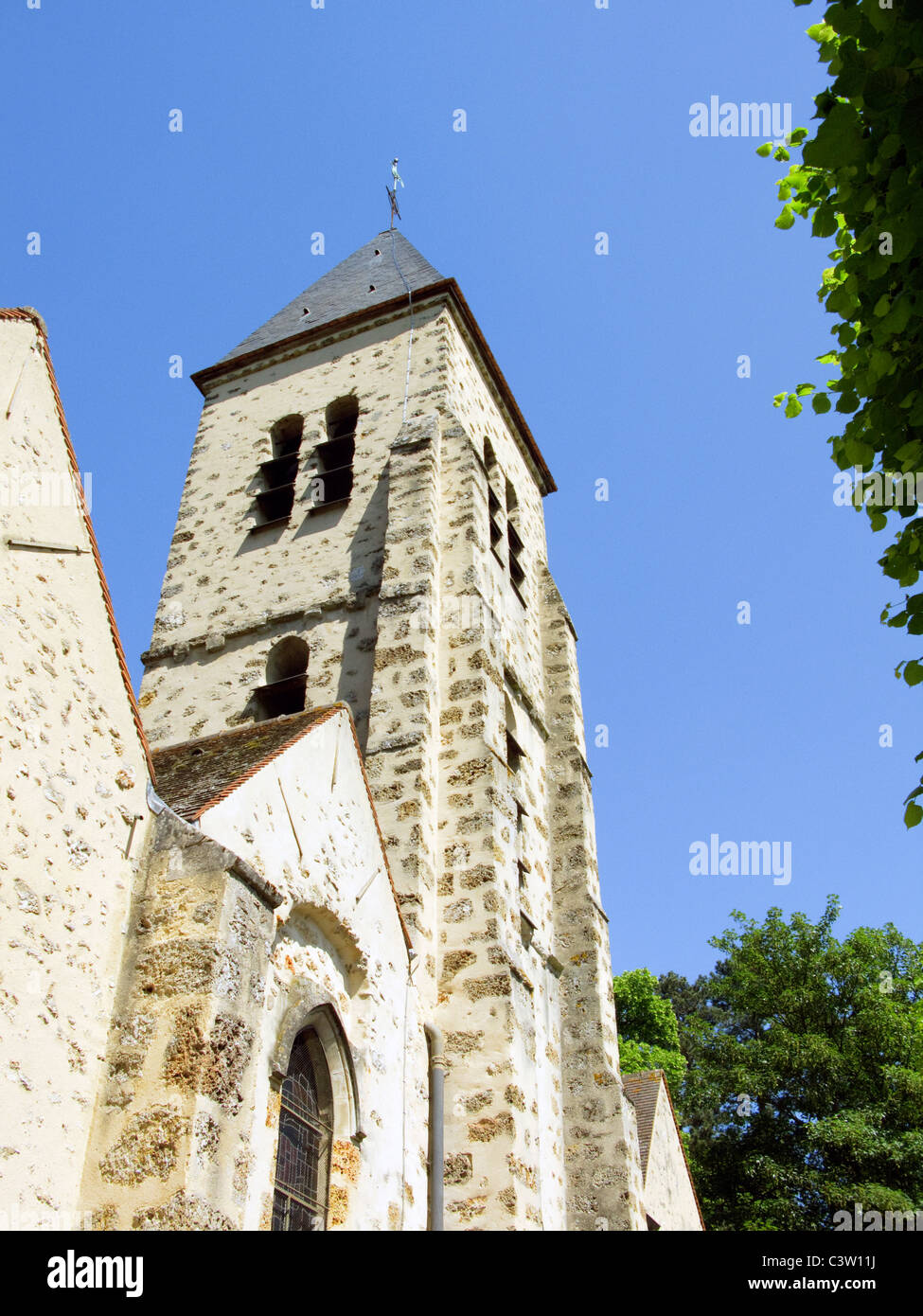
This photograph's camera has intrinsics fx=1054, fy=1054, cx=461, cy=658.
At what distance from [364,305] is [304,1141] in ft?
45.7

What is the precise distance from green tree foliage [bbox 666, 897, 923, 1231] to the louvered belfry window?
16.9 meters

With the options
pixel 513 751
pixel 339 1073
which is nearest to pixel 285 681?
pixel 513 751

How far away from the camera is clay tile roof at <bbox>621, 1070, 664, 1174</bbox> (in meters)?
16.2

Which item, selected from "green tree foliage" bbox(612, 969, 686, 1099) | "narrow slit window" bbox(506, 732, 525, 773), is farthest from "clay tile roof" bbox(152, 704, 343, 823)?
"green tree foliage" bbox(612, 969, 686, 1099)

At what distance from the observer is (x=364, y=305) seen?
17.4m

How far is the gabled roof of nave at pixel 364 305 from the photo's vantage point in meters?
16.9

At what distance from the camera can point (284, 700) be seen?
12609mm

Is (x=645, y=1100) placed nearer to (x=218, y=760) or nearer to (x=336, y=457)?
(x=336, y=457)

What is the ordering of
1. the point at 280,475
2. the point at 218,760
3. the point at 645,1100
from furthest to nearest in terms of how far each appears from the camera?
the point at 645,1100 → the point at 280,475 → the point at 218,760

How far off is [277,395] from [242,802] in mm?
11982

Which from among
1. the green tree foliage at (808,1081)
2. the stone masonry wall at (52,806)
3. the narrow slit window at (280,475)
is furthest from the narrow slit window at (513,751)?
the green tree foliage at (808,1081)

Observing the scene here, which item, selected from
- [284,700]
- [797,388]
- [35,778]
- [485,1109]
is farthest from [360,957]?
[284,700]

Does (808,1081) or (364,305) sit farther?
(808,1081)
